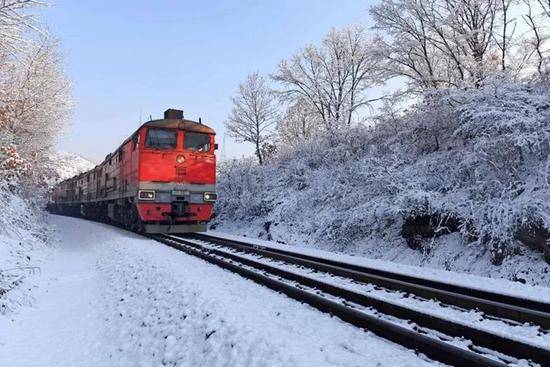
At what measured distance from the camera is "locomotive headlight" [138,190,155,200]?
1409 centimetres

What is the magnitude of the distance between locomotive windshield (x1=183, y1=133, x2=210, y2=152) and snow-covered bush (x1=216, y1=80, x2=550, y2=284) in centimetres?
356

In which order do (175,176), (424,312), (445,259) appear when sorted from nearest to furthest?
(424,312), (445,259), (175,176)

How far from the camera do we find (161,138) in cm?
1488

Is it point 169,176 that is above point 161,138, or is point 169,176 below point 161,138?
below

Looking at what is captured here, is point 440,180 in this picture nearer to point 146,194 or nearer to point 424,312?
point 424,312

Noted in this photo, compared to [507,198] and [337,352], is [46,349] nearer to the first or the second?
[337,352]

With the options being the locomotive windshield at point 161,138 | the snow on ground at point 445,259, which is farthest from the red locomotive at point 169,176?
the snow on ground at point 445,259

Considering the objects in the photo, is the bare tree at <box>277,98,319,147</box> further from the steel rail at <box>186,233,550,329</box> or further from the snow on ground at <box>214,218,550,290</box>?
the steel rail at <box>186,233,550,329</box>

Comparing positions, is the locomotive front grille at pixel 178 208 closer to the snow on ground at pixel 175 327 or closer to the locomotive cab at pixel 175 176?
the locomotive cab at pixel 175 176

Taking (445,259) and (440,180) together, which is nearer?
(445,259)

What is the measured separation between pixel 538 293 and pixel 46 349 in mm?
6260

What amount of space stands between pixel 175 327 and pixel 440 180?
7514mm

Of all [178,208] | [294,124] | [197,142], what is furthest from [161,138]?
[294,124]

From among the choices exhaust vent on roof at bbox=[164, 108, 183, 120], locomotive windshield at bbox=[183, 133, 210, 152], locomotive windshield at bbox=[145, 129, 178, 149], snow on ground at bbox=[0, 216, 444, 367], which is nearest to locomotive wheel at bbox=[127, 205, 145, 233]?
locomotive windshield at bbox=[145, 129, 178, 149]
